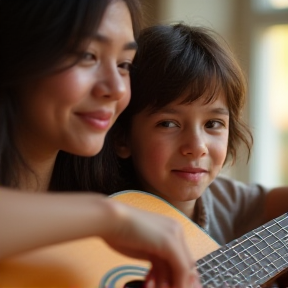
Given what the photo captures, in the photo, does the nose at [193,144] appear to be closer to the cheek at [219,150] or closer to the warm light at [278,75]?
the cheek at [219,150]

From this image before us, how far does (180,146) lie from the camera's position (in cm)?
107

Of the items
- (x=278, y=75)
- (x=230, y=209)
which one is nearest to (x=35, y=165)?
(x=230, y=209)

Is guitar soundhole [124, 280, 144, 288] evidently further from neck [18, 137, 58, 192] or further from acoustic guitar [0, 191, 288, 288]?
neck [18, 137, 58, 192]

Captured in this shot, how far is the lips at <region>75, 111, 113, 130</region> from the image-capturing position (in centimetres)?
84

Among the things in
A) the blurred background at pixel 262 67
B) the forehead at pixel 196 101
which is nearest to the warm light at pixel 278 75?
the blurred background at pixel 262 67

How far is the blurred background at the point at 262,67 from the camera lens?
7.54 ft

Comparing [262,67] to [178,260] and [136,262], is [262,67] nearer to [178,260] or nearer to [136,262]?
[136,262]

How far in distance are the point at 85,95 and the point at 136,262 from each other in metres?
0.26

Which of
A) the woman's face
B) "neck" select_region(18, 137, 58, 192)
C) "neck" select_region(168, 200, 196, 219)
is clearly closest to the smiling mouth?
the woman's face

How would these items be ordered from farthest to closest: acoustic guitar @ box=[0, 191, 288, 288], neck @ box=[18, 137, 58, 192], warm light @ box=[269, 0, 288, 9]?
warm light @ box=[269, 0, 288, 9], neck @ box=[18, 137, 58, 192], acoustic guitar @ box=[0, 191, 288, 288]

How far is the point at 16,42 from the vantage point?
2.65ft

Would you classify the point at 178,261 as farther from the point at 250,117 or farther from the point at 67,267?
the point at 250,117

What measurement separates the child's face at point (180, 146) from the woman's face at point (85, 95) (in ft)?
0.66

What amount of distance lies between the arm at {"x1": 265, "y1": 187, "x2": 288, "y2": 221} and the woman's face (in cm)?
55
